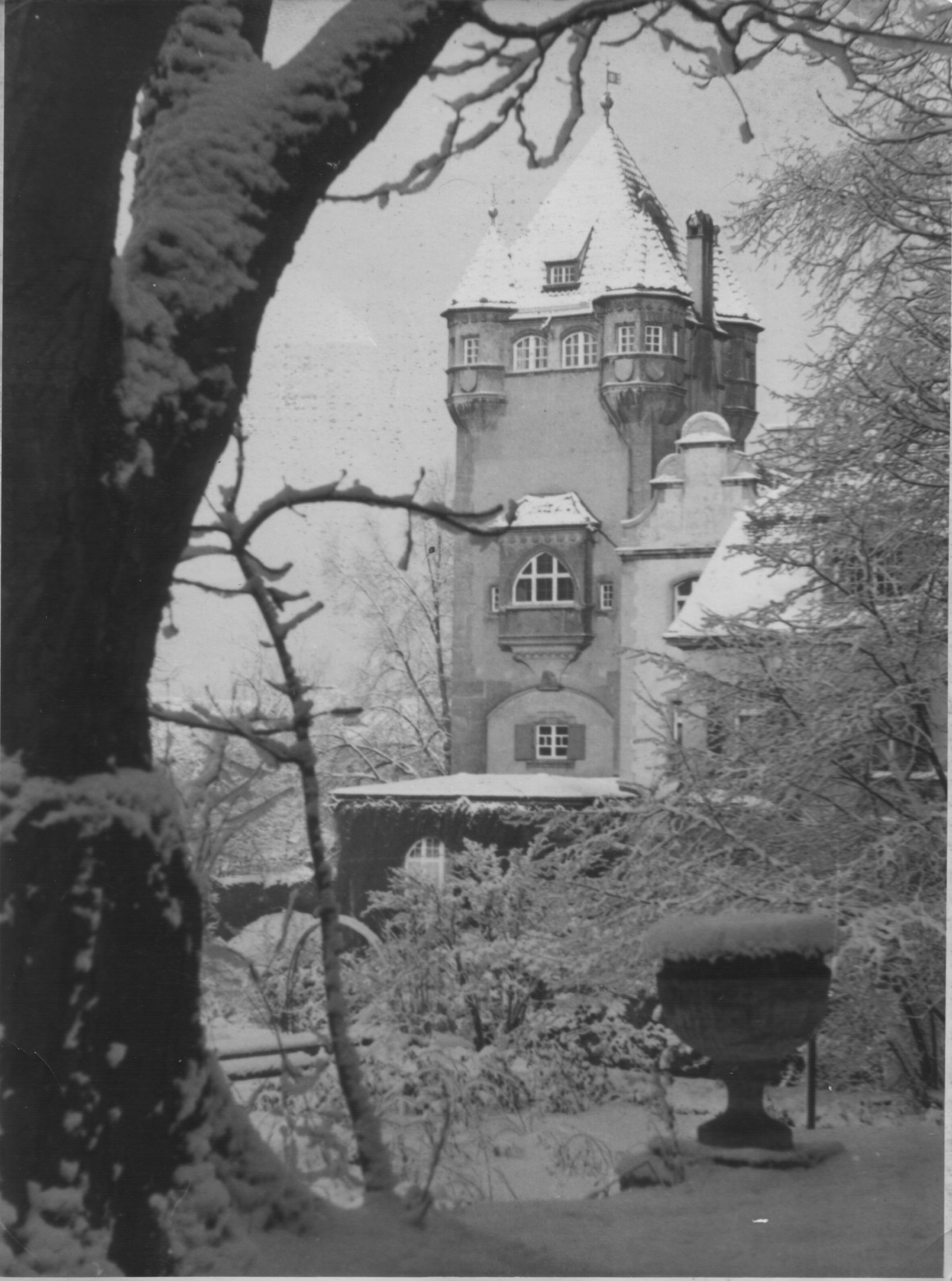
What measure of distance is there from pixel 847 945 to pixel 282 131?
8.20 feet

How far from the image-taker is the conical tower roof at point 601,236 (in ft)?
14.2

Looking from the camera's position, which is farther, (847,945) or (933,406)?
(933,406)

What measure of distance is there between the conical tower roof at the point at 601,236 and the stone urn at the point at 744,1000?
1.68m

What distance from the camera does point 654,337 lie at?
4.43m

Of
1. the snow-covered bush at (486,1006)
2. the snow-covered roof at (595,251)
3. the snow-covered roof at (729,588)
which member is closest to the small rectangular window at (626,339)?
the snow-covered roof at (595,251)

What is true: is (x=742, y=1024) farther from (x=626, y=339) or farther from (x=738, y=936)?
(x=626, y=339)

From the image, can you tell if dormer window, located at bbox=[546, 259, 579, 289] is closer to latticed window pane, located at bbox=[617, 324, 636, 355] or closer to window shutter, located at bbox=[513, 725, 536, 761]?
latticed window pane, located at bbox=[617, 324, 636, 355]

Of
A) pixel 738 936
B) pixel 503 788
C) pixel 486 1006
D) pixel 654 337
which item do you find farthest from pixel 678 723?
pixel 654 337

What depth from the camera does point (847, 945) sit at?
431 centimetres

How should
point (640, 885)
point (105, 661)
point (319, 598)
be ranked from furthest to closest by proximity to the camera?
point (640, 885) < point (319, 598) < point (105, 661)

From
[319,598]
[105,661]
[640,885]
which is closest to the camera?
[105,661]

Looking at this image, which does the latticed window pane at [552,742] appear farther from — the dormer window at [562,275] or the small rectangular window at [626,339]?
the dormer window at [562,275]

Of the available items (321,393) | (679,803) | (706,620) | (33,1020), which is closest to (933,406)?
(706,620)

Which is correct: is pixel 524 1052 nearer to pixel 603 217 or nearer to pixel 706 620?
pixel 706 620
